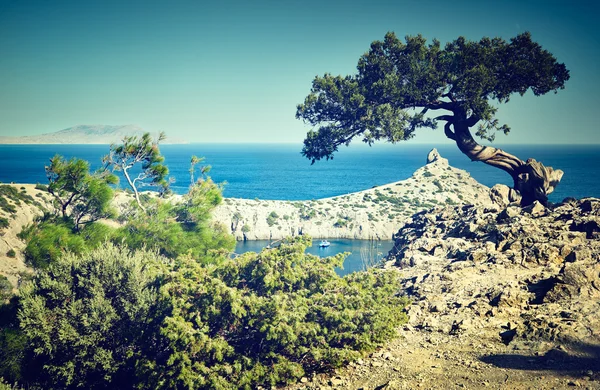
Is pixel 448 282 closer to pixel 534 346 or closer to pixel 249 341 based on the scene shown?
pixel 534 346

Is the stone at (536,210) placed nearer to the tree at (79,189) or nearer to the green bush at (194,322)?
the green bush at (194,322)

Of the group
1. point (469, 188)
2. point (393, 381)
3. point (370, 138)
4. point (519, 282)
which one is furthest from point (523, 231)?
point (469, 188)

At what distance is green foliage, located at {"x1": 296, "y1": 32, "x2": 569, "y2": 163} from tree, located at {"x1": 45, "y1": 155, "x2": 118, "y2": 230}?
25.3ft

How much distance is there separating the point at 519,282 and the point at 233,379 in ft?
25.4

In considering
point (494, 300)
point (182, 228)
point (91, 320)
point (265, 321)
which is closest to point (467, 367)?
point (494, 300)

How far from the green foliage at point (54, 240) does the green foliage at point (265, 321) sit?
15.0 feet

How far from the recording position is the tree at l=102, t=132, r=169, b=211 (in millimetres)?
17312

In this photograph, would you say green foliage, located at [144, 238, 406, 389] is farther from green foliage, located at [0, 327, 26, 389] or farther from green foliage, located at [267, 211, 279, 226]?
green foliage, located at [267, 211, 279, 226]

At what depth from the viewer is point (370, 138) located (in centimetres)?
1681

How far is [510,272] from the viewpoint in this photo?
12.7 metres

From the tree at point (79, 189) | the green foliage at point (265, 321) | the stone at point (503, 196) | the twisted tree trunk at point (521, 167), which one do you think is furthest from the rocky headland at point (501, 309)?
the tree at point (79, 189)

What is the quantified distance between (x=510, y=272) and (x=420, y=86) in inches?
319

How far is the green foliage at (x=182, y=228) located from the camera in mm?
15867

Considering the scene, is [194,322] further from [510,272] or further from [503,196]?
[503,196]
